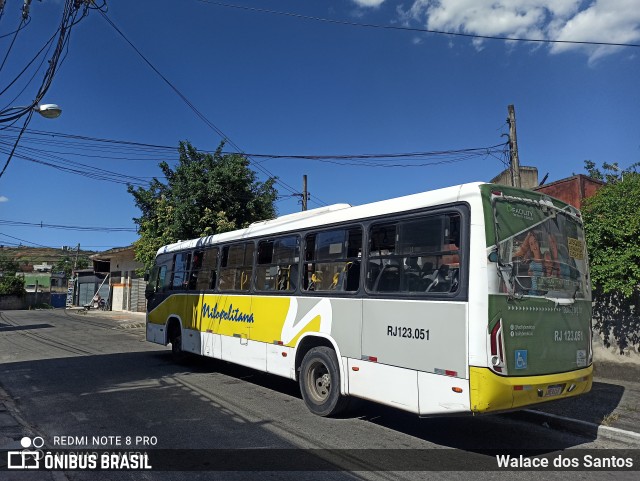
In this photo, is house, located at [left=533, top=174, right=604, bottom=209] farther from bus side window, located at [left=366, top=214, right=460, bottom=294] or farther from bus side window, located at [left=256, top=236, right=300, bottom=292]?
bus side window, located at [left=366, top=214, right=460, bottom=294]

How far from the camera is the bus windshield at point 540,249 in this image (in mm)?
5000

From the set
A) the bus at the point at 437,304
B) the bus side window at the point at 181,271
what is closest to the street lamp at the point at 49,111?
the bus side window at the point at 181,271

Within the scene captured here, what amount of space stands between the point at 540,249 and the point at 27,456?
19.7ft

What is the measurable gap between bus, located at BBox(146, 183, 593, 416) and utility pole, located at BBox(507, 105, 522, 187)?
10.0m

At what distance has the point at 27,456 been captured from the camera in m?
4.99

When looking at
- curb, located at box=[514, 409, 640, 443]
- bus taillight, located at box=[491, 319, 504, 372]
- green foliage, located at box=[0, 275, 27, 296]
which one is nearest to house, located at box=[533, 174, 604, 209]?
curb, located at box=[514, 409, 640, 443]

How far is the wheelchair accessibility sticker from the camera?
15.8 ft

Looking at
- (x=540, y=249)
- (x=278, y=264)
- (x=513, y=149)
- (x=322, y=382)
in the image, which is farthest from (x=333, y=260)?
(x=513, y=149)

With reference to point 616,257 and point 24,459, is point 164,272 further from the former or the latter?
point 616,257

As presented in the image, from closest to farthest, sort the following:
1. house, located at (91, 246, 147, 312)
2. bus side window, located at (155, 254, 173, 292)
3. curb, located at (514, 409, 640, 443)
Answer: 1. curb, located at (514, 409, 640, 443)
2. bus side window, located at (155, 254, 173, 292)
3. house, located at (91, 246, 147, 312)

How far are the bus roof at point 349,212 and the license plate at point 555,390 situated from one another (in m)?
2.24

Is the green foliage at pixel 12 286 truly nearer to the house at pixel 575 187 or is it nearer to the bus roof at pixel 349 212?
the bus roof at pixel 349 212

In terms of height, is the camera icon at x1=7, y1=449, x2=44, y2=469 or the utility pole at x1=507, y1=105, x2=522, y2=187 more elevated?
the utility pole at x1=507, y1=105, x2=522, y2=187

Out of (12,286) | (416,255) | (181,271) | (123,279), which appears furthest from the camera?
(12,286)
